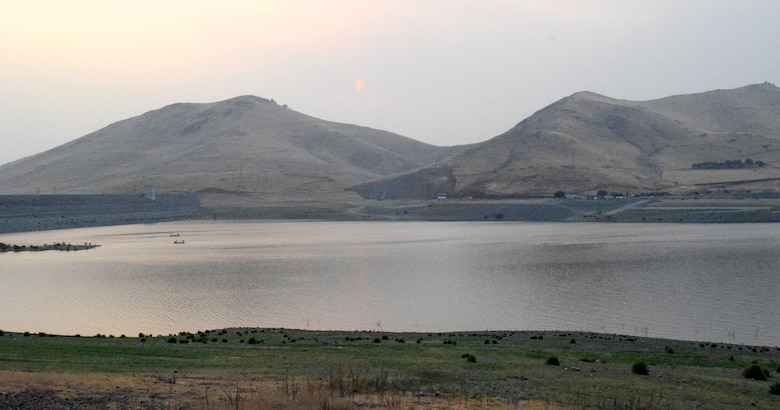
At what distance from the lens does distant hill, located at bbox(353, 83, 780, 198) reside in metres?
135

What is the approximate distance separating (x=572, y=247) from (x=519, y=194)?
2721 inches

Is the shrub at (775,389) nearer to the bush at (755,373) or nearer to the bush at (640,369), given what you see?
the bush at (755,373)

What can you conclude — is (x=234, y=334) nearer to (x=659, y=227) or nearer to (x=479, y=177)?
(x=659, y=227)

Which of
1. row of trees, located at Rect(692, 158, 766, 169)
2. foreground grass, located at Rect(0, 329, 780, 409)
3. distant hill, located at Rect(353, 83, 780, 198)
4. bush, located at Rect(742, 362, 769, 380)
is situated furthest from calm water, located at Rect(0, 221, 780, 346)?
row of trees, located at Rect(692, 158, 766, 169)

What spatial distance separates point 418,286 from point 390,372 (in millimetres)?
26031

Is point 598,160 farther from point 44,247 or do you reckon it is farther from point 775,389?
point 775,389

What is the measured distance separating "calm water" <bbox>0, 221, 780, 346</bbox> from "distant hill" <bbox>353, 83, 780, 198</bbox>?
60389 mm

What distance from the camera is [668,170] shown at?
15075 centimetres

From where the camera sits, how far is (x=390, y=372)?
1572 cm

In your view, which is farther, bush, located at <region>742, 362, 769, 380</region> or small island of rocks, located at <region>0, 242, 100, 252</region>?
small island of rocks, located at <region>0, 242, 100, 252</region>

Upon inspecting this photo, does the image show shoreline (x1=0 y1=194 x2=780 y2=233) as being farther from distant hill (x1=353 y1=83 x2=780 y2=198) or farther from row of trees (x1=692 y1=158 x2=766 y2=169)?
row of trees (x1=692 y1=158 x2=766 y2=169)

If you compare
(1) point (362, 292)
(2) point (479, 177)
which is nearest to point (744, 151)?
(2) point (479, 177)

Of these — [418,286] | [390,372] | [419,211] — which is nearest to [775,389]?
[390,372]

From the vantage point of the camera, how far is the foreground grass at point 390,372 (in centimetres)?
1247
